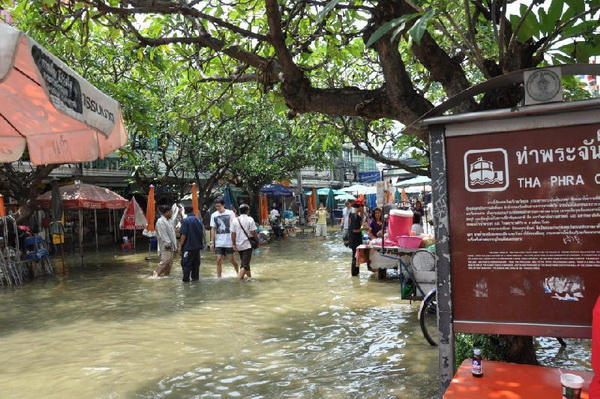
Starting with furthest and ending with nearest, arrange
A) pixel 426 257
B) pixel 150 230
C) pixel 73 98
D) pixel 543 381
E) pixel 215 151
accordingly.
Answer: pixel 215 151
pixel 150 230
pixel 426 257
pixel 73 98
pixel 543 381

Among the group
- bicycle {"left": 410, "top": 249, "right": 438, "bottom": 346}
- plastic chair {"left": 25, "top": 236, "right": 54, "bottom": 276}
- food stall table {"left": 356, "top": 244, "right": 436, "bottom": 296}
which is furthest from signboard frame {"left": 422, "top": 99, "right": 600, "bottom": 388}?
plastic chair {"left": 25, "top": 236, "right": 54, "bottom": 276}

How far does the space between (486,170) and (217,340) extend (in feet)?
15.7

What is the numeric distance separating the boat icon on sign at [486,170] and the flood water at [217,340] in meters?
2.42

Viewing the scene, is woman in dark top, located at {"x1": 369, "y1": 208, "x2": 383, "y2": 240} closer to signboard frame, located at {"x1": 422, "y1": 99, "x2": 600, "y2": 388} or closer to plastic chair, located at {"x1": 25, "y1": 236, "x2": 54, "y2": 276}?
signboard frame, located at {"x1": 422, "y1": 99, "x2": 600, "y2": 388}

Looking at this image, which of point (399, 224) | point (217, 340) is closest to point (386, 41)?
point (217, 340)

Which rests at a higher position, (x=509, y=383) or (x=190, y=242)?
(x=190, y=242)

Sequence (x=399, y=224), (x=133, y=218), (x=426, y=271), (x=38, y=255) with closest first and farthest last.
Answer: (x=426, y=271) → (x=399, y=224) → (x=38, y=255) → (x=133, y=218)

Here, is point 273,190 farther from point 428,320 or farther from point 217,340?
point 428,320

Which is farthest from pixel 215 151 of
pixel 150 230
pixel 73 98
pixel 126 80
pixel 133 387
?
pixel 73 98

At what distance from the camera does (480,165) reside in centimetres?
319

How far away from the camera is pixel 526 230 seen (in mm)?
3037

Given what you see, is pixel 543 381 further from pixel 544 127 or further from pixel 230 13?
pixel 230 13

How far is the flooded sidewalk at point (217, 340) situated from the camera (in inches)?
201

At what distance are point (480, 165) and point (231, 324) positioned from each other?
542 centimetres
